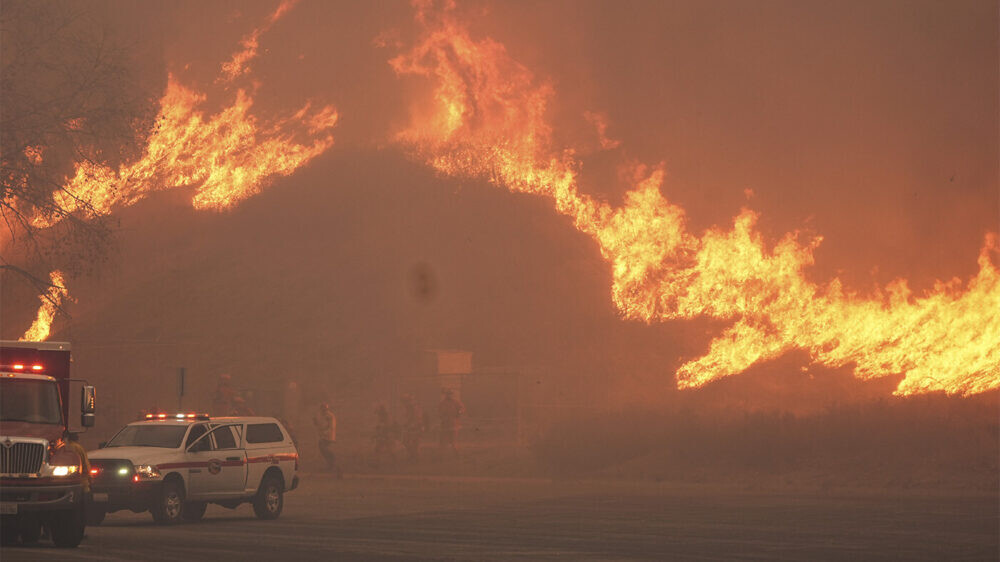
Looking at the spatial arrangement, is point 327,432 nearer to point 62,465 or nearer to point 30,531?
point 30,531

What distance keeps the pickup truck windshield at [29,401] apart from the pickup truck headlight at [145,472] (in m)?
2.97

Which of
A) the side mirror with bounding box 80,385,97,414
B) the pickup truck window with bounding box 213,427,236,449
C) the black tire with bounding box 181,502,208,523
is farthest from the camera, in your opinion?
the pickup truck window with bounding box 213,427,236,449

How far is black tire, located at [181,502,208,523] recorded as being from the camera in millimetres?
23750

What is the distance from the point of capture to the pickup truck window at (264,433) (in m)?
24.8

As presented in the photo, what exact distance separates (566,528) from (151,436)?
25.1 ft

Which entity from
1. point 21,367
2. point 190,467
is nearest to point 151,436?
point 190,467

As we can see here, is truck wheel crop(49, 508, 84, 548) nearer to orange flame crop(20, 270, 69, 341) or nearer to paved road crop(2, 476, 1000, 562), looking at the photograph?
paved road crop(2, 476, 1000, 562)

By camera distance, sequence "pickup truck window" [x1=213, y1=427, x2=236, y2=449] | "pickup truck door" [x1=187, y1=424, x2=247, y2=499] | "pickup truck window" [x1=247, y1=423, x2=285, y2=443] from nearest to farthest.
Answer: "pickup truck door" [x1=187, y1=424, x2=247, y2=499], "pickup truck window" [x1=213, y1=427, x2=236, y2=449], "pickup truck window" [x1=247, y1=423, x2=285, y2=443]

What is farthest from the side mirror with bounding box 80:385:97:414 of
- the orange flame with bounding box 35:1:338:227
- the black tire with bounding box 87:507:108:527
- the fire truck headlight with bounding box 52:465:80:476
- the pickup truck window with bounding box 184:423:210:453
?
the orange flame with bounding box 35:1:338:227

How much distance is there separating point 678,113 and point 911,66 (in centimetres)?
1001

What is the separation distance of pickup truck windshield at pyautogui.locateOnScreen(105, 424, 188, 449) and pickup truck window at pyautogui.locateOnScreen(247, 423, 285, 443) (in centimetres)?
145

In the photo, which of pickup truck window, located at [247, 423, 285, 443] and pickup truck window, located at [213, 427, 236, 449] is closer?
pickup truck window, located at [213, 427, 236, 449]

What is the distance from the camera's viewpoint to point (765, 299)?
143ft

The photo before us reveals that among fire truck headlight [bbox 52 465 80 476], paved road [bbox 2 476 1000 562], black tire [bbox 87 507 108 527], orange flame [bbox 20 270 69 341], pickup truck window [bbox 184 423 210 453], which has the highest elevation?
orange flame [bbox 20 270 69 341]
